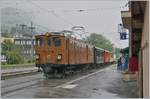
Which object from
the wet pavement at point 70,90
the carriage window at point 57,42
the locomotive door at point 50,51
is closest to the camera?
the wet pavement at point 70,90

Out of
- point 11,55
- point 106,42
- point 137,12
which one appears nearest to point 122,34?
point 137,12

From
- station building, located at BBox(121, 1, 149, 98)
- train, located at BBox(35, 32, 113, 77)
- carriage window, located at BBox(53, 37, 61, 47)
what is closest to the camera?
station building, located at BBox(121, 1, 149, 98)

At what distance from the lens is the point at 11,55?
7962 centimetres

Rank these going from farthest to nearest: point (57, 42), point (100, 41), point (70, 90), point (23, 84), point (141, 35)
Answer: point (100, 41) < point (57, 42) < point (23, 84) < point (70, 90) < point (141, 35)

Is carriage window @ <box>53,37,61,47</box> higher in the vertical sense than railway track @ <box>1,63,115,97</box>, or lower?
higher

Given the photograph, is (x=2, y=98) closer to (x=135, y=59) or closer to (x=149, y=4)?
(x=149, y=4)

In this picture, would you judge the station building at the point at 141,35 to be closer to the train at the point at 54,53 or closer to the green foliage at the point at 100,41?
the train at the point at 54,53

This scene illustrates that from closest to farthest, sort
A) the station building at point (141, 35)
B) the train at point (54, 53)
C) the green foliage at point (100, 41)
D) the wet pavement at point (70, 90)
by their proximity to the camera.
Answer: the station building at point (141, 35) → the wet pavement at point (70, 90) → the train at point (54, 53) → the green foliage at point (100, 41)

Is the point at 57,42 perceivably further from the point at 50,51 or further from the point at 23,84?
the point at 23,84

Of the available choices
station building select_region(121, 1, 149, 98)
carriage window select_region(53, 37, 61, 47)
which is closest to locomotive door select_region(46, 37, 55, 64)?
carriage window select_region(53, 37, 61, 47)

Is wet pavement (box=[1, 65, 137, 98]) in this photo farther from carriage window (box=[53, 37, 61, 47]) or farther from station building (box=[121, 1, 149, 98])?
carriage window (box=[53, 37, 61, 47])

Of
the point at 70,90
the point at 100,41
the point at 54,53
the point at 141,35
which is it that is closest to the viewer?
the point at 141,35

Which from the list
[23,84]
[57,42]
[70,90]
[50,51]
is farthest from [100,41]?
[70,90]

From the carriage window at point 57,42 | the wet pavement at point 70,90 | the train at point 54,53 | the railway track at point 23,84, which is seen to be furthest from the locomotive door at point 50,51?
the wet pavement at point 70,90
